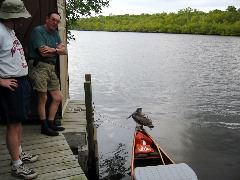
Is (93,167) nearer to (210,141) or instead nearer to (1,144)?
(1,144)

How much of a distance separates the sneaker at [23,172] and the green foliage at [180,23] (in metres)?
96.9

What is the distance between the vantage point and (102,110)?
80.9 ft

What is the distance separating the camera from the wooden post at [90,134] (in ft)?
32.7

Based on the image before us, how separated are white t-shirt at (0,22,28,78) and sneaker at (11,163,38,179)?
55.3 inches

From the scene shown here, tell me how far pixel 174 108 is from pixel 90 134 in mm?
16199

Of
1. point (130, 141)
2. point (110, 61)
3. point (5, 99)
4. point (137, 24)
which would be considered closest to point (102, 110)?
point (130, 141)

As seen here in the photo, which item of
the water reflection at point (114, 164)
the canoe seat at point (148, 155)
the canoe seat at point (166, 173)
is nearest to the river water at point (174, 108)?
the water reflection at point (114, 164)

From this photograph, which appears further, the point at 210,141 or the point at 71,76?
the point at 71,76

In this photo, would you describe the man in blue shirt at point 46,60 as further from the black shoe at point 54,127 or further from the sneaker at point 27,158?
the sneaker at point 27,158

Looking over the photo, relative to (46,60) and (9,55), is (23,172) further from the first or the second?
(46,60)

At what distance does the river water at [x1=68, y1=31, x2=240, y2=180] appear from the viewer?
15771 mm

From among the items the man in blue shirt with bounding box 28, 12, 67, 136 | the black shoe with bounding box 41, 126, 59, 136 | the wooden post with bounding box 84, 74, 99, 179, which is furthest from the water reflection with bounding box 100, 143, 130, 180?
the man in blue shirt with bounding box 28, 12, 67, 136

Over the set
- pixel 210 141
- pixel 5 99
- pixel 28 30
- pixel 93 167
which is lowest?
pixel 210 141

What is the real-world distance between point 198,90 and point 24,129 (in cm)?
2632
